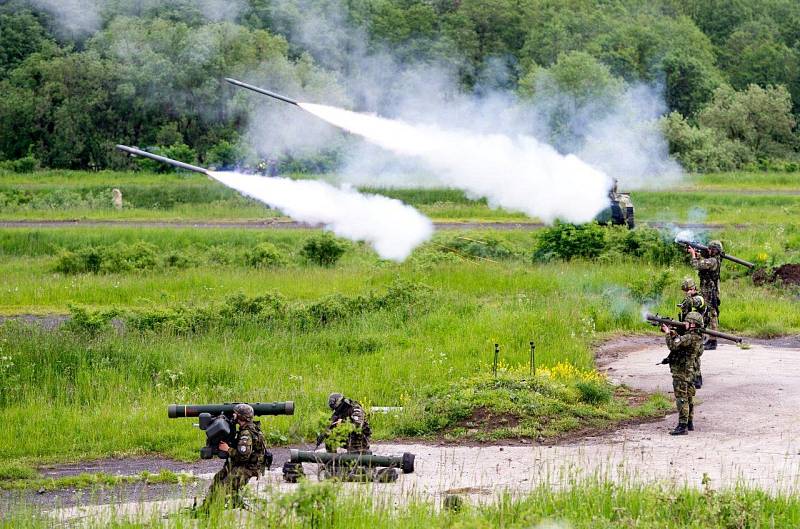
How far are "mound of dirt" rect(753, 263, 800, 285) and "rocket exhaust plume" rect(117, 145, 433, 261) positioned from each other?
8818 millimetres

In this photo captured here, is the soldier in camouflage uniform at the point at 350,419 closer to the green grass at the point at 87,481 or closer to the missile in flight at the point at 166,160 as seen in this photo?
the green grass at the point at 87,481

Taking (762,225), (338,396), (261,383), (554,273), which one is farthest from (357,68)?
(338,396)

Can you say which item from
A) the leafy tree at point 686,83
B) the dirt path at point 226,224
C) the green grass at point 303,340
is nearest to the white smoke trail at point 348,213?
the green grass at point 303,340

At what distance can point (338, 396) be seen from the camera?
49.3 ft

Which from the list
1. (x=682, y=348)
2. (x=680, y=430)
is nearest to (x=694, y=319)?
(x=682, y=348)

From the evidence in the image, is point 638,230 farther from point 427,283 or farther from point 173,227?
point 173,227

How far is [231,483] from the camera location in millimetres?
13273

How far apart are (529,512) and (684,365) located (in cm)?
603

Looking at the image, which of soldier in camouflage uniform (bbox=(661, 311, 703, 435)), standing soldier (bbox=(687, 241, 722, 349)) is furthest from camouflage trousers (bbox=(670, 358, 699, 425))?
standing soldier (bbox=(687, 241, 722, 349))

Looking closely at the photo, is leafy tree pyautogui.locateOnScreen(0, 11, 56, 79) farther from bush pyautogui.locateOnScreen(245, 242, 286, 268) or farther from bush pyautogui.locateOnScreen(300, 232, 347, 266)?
bush pyautogui.locateOnScreen(300, 232, 347, 266)

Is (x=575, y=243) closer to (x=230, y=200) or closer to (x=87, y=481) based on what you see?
(x=230, y=200)

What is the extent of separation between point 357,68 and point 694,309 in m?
42.3

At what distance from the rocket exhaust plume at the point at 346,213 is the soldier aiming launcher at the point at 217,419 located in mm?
12549

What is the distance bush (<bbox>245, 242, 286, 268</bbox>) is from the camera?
1291 inches
